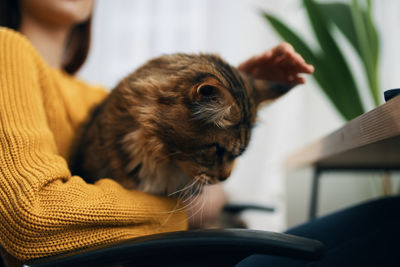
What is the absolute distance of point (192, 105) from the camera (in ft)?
2.82

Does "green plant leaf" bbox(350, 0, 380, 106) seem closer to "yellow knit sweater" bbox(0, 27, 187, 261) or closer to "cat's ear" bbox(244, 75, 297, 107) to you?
"cat's ear" bbox(244, 75, 297, 107)

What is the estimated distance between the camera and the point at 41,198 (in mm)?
599

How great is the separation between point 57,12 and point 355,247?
1.20 metres

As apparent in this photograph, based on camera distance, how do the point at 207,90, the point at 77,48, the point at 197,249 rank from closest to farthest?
the point at 197,249
the point at 207,90
the point at 77,48

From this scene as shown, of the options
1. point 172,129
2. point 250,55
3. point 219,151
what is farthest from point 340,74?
point 250,55

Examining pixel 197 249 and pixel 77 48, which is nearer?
pixel 197 249

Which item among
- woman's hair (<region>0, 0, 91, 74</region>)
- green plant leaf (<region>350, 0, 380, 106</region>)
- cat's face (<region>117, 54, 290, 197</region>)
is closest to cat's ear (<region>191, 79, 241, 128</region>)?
cat's face (<region>117, 54, 290, 197</region>)

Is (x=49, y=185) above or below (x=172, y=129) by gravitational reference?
below

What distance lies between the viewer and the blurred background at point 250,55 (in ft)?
7.64

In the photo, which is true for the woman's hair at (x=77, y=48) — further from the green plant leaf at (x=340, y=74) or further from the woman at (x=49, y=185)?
the green plant leaf at (x=340, y=74)

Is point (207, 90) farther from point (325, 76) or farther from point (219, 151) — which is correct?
point (325, 76)

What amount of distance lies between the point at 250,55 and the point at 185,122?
169 centimetres

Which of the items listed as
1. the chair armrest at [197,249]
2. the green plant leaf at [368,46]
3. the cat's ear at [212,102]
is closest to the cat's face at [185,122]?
the cat's ear at [212,102]

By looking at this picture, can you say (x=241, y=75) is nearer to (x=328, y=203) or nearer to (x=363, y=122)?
(x=363, y=122)
